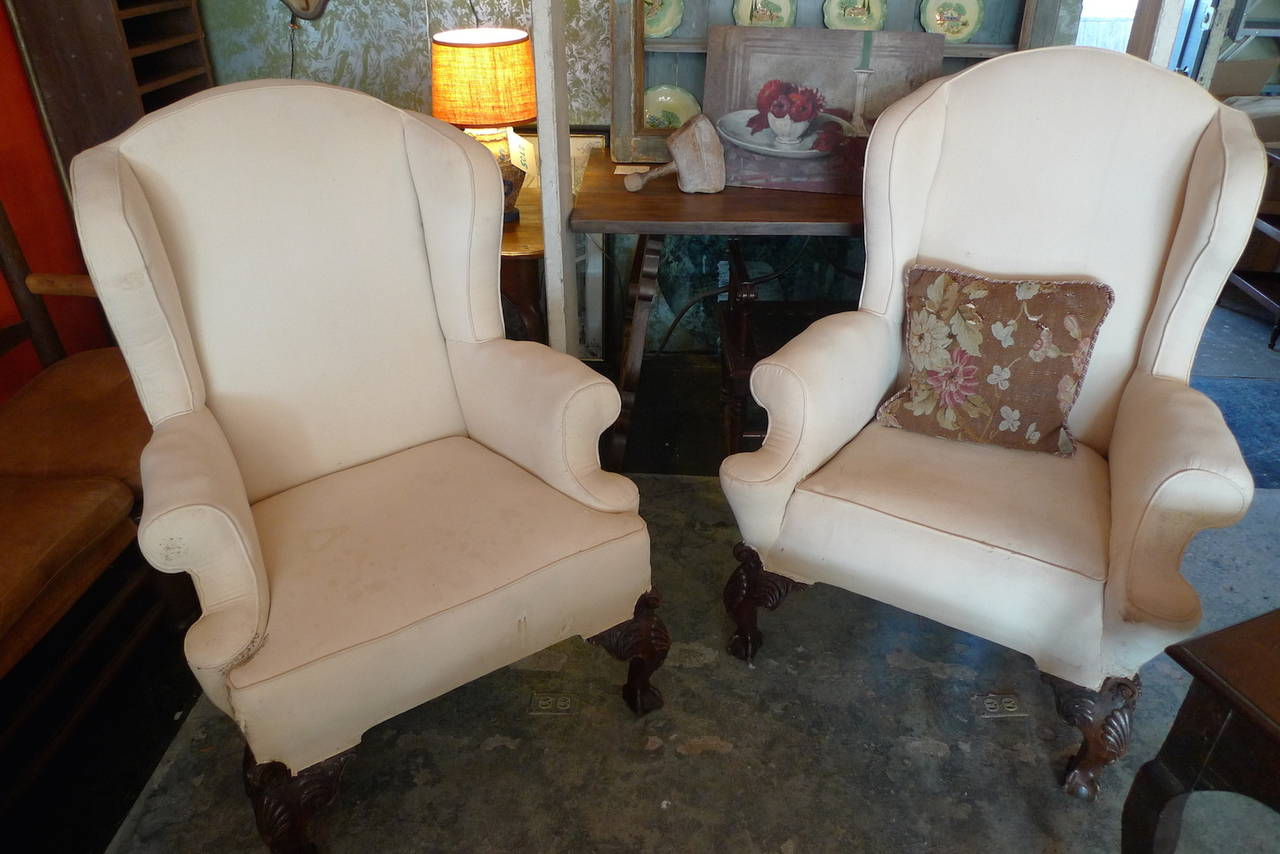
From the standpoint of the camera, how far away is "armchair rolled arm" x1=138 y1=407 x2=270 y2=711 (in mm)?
1076

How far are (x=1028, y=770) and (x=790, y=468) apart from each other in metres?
0.64

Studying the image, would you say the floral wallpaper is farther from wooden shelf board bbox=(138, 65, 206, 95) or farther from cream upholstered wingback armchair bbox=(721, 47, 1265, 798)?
cream upholstered wingback armchair bbox=(721, 47, 1265, 798)

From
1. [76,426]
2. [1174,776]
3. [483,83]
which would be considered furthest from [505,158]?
[1174,776]

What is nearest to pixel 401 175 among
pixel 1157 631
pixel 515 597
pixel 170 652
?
pixel 515 597

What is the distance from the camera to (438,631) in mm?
1185

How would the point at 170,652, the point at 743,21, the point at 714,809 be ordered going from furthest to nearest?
the point at 743,21, the point at 170,652, the point at 714,809

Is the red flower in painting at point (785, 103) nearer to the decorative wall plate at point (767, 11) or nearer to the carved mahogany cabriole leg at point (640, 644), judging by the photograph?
the decorative wall plate at point (767, 11)

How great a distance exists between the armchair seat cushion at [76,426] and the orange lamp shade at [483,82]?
37.0 inches

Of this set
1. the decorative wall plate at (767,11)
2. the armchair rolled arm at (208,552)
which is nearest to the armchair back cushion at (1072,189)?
the decorative wall plate at (767,11)

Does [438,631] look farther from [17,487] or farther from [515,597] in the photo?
[17,487]

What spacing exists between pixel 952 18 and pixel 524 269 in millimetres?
1276

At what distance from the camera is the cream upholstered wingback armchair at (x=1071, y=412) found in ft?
4.12

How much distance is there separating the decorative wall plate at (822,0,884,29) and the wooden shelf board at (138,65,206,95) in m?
1.70

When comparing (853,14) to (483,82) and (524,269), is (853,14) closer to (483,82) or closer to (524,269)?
(483,82)
